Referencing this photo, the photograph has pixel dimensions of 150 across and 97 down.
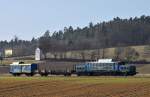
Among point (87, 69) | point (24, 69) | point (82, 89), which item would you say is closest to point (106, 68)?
point (87, 69)

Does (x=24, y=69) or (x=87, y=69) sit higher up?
(x=24, y=69)

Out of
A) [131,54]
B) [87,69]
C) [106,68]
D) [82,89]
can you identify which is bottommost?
[82,89]

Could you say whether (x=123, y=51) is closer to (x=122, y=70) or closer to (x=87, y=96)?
(x=122, y=70)

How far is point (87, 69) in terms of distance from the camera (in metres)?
95.4

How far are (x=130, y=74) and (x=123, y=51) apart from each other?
111 metres

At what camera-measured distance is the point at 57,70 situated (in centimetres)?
10131

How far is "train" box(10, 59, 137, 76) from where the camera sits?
90438 millimetres

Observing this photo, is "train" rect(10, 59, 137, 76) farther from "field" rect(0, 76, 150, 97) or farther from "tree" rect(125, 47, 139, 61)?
"tree" rect(125, 47, 139, 61)

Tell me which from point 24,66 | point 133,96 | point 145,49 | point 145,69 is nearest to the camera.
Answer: point 133,96

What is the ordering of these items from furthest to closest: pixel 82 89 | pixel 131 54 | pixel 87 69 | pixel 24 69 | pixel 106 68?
pixel 131 54 → pixel 24 69 → pixel 87 69 → pixel 106 68 → pixel 82 89

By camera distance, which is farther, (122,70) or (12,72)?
(12,72)

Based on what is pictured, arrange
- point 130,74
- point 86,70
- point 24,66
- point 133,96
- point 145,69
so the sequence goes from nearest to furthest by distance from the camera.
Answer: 1. point 133,96
2. point 130,74
3. point 86,70
4. point 24,66
5. point 145,69

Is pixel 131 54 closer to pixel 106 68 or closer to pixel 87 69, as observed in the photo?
pixel 87 69

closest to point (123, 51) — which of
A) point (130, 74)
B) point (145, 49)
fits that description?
point (145, 49)
